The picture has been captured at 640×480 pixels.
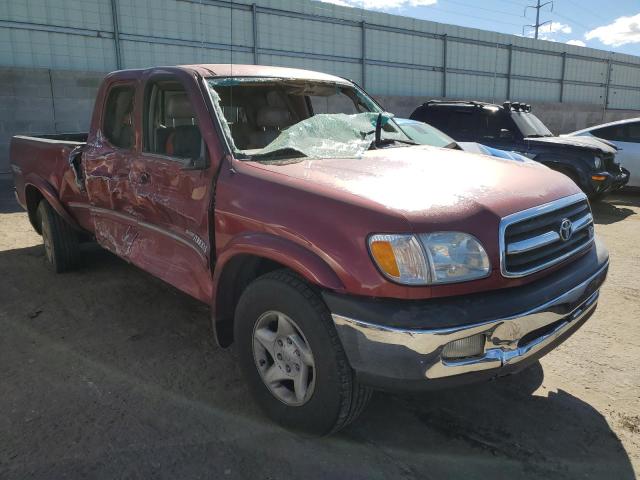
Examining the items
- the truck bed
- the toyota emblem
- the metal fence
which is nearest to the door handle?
the truck bed

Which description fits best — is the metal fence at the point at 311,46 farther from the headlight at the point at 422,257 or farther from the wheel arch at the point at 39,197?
the headlight at the point at 422,257

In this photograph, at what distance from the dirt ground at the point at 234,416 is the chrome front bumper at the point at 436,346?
1.85 feet

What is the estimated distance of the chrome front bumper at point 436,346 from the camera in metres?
2.16

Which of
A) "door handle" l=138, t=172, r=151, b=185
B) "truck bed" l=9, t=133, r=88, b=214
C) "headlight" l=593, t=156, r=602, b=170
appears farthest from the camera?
"headlight" l=593, t=156, r=602, b=170

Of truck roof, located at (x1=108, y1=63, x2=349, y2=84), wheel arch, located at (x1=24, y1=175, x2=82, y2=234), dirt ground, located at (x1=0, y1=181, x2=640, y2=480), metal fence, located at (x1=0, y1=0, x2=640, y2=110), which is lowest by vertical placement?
dirt ground, located at (x1=0, y1=181, x2=640, y2=480)

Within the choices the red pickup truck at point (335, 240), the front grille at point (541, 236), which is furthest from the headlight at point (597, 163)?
the front grille at point (541, 236)

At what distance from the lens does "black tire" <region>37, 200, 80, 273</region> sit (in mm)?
5309

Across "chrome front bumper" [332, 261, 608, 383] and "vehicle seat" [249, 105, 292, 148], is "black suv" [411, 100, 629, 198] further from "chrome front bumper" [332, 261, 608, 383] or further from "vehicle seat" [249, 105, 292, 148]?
"chrome front bumper" [332, 261, 608, 383]

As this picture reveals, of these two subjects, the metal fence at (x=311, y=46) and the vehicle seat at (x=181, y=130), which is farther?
the metal fence at (x=311, y=46)

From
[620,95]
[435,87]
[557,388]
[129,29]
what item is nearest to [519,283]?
[557,388]

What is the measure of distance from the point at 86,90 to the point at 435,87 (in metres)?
12.9

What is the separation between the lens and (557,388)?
321 cm

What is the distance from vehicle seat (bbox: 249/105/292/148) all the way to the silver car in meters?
8.45

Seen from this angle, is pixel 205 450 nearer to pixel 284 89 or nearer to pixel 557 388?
pixel 557 388
